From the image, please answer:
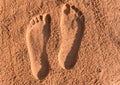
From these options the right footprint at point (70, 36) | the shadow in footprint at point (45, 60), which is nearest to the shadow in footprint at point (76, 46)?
the right footprint at point (70, 36)

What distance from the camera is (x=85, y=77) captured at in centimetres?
159

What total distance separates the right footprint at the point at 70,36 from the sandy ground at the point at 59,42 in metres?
0.02

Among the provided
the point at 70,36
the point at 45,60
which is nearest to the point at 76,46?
the point at 70,36

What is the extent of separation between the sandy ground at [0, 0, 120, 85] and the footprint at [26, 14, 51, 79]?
2cm

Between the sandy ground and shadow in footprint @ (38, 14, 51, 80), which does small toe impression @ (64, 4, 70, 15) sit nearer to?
the sandy ground

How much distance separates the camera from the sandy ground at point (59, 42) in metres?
1.58

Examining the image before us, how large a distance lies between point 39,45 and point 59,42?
0.12 m

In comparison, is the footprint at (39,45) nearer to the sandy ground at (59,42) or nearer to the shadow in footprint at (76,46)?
the sandy ground at (59,42)

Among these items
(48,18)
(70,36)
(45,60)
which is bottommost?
(45,60)

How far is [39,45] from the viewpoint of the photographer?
64.2 inches

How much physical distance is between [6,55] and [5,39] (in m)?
0.10

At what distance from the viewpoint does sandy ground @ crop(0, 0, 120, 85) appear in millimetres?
1577

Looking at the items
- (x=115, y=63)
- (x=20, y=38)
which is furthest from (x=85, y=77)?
(x=20, y=38)

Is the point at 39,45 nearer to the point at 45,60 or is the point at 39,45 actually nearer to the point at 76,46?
the point at 45,60
